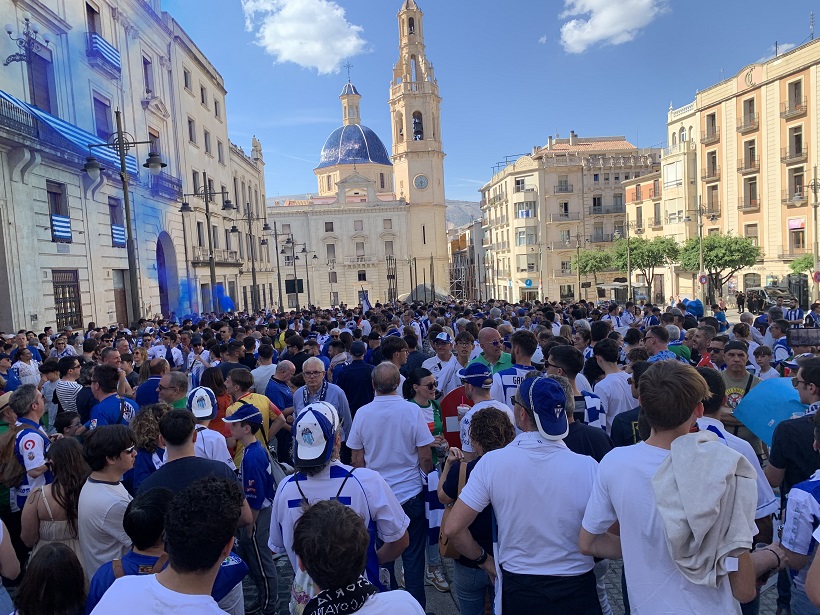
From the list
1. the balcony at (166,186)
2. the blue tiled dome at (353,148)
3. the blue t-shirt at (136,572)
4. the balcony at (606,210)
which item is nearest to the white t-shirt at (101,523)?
the blue t-shirt at (136,572)

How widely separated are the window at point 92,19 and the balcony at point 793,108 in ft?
114

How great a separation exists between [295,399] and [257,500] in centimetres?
186

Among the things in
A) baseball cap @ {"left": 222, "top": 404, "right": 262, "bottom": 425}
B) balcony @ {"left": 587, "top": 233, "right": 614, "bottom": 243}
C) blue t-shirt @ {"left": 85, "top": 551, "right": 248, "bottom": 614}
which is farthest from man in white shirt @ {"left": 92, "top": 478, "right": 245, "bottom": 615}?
balcony @ {"left": 587, "top": 233, "right": 614, "bottom": 243}

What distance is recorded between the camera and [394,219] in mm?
68688

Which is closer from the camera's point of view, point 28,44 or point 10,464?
point 10,464

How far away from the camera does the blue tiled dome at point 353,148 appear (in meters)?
77.0

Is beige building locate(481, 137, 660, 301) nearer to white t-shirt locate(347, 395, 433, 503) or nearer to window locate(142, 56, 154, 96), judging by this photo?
window locate(142, 56, 154, 96)

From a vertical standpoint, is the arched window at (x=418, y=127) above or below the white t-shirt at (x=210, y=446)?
above

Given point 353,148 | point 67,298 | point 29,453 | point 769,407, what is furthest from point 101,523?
point 353,148

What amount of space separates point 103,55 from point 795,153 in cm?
3543

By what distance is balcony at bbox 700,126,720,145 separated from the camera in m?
39.8

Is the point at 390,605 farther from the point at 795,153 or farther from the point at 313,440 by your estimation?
the point at 795,153

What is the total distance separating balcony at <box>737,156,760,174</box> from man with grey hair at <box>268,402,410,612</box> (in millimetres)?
41099

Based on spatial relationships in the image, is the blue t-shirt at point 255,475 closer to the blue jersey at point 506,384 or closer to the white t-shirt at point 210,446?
the white t-shirt at point 210,446
